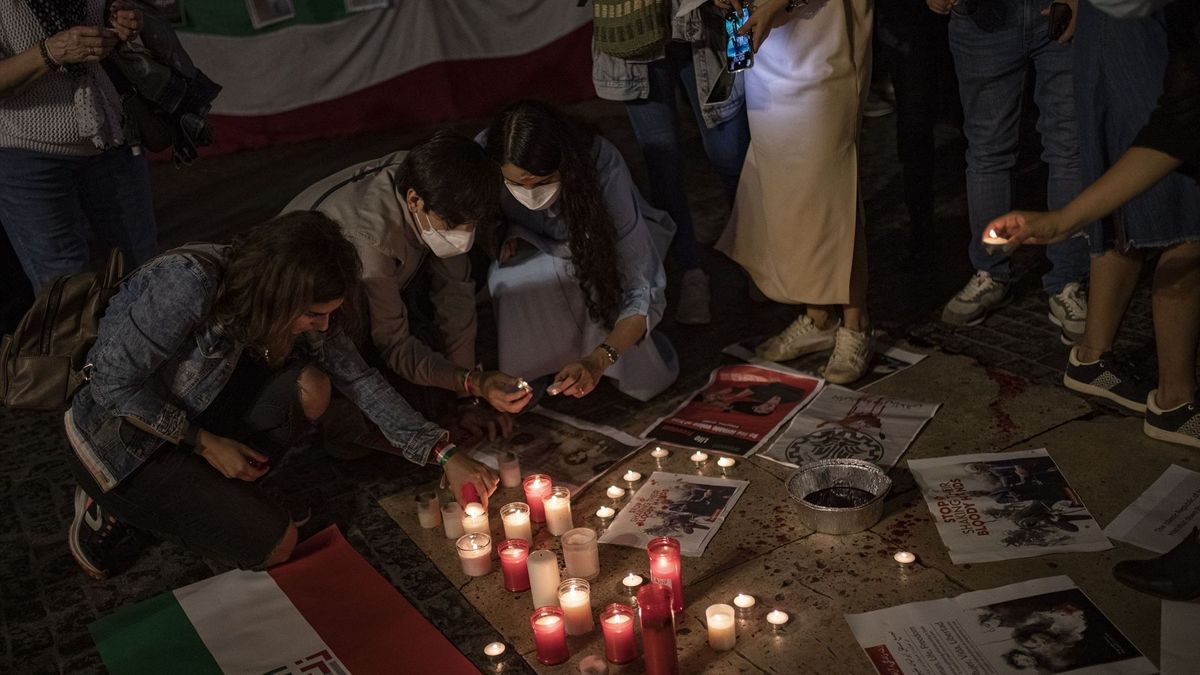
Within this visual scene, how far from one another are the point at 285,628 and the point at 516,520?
62 cm

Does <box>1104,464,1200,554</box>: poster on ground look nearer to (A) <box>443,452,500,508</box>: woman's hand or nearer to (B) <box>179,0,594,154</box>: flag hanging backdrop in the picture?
(A) <box>443,452,500,508</box>: woman's hand

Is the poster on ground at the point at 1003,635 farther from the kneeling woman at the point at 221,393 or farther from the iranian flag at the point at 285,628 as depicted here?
the kneeling woman at the point at 221,393

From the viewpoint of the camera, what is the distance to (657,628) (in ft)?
7.33

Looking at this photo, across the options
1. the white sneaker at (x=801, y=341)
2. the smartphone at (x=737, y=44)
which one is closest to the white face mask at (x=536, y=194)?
the smartphone at (x=737, y=44)

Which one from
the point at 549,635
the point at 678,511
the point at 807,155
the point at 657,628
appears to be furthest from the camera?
the point at 807,155

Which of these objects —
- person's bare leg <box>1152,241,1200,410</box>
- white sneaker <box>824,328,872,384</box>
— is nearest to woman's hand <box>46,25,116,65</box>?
white sneaker <box>824,328,872,384</box>

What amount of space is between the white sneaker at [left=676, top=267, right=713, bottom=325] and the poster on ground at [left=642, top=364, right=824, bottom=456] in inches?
16.5

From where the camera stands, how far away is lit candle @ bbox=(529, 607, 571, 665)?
244 centimetres

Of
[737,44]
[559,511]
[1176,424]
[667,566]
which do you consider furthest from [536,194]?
[1176,424]

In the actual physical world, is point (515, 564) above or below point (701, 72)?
below

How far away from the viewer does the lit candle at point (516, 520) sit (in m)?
2.91

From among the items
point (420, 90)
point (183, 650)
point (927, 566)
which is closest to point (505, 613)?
point (183, 650)

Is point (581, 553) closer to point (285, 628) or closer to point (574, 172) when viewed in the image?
point (285, 628)

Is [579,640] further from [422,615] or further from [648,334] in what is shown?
[648,334]
